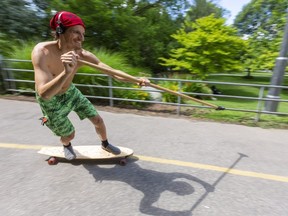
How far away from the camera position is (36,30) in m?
10.9

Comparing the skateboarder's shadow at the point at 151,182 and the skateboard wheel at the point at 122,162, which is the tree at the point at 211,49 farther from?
the skateboarder's shadow at the point at 151,182

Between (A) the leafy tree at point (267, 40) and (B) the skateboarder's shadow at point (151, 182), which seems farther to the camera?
(A) the leafy tree at point (267, 40)

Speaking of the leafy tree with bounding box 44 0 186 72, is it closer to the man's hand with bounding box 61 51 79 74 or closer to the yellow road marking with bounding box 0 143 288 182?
the yellow road marking with bounding box 0 143 288 182

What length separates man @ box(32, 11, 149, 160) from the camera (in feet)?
7.20

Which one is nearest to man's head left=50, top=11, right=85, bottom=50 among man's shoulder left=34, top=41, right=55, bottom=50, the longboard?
man's shoulder left=34, top=41, right=55, bottom=50

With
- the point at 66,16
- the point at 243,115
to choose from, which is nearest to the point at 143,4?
the point at 243,115

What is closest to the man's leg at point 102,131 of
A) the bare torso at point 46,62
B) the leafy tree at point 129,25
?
the bare torso at point 46,62

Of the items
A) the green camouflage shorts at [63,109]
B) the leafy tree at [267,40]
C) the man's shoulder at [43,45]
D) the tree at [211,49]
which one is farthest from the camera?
the leafy tree at [267,40]

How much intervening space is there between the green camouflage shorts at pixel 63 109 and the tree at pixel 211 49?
880 centimetres

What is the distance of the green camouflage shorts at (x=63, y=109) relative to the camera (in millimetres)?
2805

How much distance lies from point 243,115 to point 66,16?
4.84 meters

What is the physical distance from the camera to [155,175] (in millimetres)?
3166

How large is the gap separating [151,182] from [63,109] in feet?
4.47

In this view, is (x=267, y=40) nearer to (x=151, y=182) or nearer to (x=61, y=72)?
(x=151, y=182)
